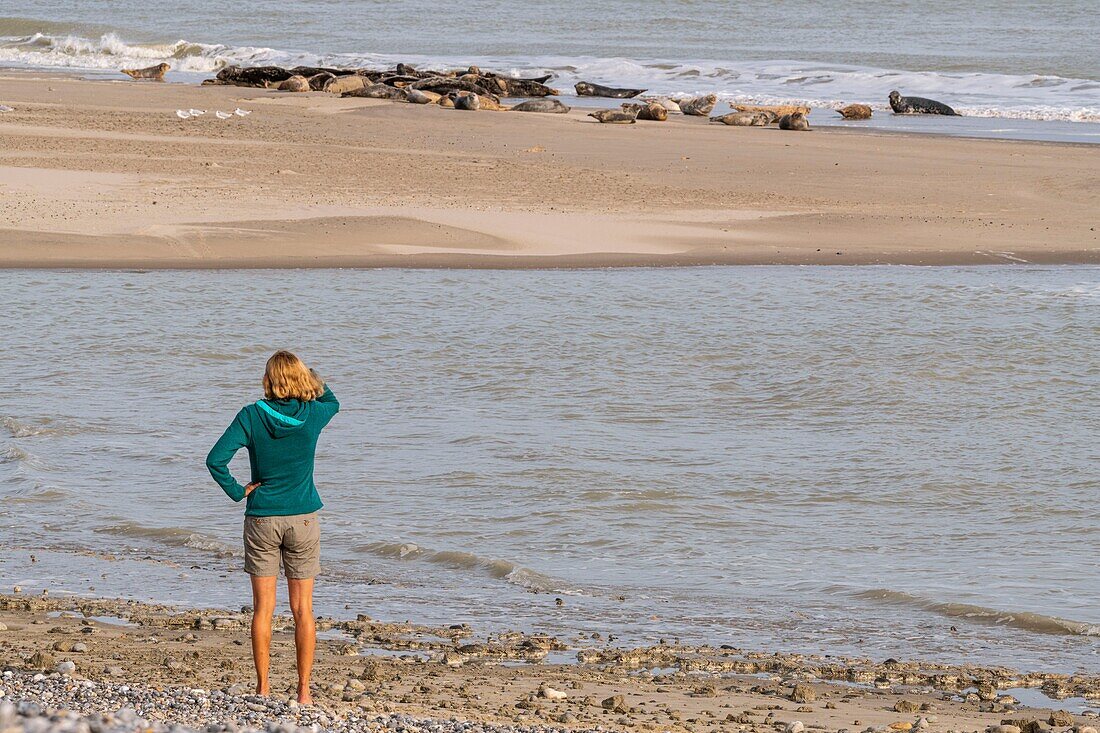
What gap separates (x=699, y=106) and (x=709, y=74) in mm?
10297

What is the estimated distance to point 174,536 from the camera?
7613mm

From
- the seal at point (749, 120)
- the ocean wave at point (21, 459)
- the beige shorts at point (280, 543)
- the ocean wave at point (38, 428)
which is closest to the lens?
the beige shorts at point (280, 543)

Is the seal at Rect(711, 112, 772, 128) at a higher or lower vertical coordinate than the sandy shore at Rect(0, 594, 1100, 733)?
higher

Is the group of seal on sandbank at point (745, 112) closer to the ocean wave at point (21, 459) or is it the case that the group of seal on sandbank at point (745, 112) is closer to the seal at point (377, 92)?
the seal at point (377, 92)

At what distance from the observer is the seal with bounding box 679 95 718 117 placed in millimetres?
27047

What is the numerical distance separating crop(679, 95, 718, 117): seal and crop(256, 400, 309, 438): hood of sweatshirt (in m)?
22.6

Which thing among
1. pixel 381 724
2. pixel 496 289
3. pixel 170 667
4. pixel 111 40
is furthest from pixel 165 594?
pixel 111 40

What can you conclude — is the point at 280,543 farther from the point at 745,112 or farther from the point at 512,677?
the point at 745,112

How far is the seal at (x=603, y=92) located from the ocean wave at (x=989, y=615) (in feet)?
84.5

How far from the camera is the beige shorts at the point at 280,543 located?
5219 mm

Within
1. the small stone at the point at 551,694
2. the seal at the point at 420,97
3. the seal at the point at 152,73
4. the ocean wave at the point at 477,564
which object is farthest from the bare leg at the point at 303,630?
the seal at the point at 152,73

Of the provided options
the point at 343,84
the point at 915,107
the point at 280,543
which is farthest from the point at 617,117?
the point at 280,543

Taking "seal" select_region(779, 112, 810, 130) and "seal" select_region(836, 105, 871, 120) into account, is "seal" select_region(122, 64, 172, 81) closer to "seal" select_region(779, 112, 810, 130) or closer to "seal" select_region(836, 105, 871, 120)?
"seal" select_region(836, 105, 871, 120)

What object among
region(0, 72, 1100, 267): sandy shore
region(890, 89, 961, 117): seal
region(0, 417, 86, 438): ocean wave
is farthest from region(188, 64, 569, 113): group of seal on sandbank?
region(0, 417, 86, 438): ocean wave
